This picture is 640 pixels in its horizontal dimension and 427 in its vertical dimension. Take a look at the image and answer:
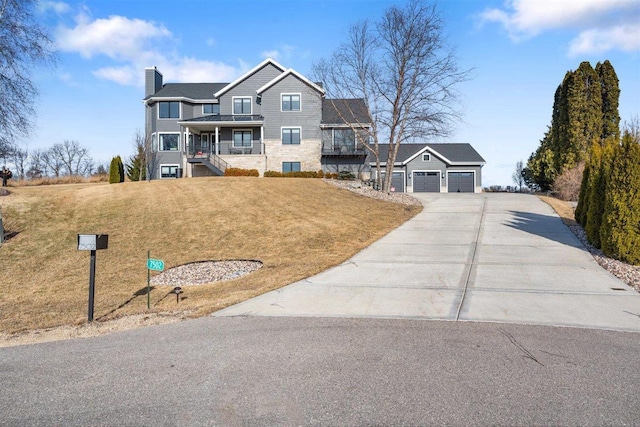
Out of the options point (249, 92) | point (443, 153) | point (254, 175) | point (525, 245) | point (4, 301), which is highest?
point (249, 92)

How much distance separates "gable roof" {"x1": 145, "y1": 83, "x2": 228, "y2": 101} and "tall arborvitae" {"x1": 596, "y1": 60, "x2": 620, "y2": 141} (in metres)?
30.5

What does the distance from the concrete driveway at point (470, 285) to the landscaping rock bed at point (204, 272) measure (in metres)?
2.87

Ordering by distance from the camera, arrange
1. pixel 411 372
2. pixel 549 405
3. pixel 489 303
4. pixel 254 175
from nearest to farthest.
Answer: pixel 549 405 → pixel 411 372 → pixel 489 303 → pixel 254 175

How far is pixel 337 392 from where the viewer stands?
4555mm

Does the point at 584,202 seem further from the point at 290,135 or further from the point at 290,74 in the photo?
the point at 290,74

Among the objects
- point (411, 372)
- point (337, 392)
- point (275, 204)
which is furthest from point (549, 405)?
point (275, 204)

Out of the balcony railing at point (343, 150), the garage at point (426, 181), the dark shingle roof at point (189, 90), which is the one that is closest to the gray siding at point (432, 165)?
the garage at point (426, 181)

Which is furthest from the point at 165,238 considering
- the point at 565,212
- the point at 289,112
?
the point at 289,112

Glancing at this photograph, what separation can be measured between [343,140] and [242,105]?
29.5 feet

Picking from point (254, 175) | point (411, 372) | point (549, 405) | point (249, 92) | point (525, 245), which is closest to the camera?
point (549, 405)

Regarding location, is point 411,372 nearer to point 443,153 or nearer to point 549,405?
point 549,405

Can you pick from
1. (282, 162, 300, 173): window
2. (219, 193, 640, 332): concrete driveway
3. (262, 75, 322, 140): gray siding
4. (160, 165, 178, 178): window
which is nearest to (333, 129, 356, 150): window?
(262, 75, 322, 140): gray siding

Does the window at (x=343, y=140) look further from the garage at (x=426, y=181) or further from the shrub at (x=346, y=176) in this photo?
the garage at (x=426, y=181)

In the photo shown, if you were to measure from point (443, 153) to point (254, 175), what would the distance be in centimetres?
1928
